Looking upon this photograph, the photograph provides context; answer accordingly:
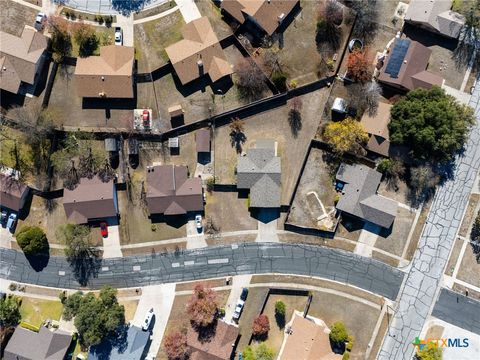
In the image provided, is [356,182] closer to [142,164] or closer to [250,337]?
[250,337]

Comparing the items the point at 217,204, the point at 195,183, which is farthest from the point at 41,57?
the point at 217,204

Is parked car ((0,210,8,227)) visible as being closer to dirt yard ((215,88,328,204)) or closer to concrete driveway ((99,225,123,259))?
concrete driveway ((99,225,123,259))

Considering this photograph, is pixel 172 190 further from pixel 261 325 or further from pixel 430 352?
pixel 430 352

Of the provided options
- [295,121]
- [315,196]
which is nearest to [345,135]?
[295,121]

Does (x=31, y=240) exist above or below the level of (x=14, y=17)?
below

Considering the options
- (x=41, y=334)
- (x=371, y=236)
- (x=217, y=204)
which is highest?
(x=371, y=236)
